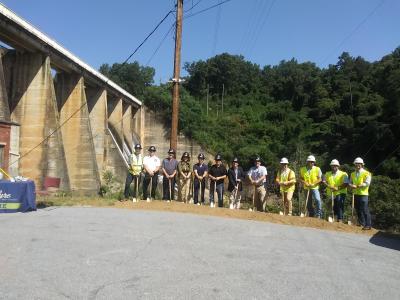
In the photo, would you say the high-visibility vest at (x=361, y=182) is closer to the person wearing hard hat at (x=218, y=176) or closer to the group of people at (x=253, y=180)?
the group of people at (x=253, y=180)

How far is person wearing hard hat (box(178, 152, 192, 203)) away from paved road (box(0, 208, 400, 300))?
14.1 feet

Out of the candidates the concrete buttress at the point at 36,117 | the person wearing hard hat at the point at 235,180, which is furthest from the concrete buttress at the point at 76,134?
the person wearing hard hat at the point at 235,180

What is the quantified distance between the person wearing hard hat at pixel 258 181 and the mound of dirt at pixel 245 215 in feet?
4.36

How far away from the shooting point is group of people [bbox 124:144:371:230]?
42.2 feet

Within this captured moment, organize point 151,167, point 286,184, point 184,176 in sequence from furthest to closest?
point 184,176 < point 151,167 < point 286,184

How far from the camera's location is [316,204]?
44.0 ft

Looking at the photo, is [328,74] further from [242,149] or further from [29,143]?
[29,143]

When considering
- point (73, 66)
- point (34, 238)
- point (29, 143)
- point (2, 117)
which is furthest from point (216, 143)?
point (34, 238)

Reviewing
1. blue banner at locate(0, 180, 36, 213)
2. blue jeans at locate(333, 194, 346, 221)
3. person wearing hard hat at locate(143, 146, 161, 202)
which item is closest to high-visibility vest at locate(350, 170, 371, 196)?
blue jeans at locate(333, 194, 346, 221)

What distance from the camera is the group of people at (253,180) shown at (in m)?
12.9

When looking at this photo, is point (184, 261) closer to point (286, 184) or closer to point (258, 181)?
point (286, 184)

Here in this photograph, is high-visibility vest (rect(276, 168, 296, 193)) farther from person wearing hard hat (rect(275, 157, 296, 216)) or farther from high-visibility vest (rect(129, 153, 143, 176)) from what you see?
high-visibility vest (rect(129, 153, 143, 176))

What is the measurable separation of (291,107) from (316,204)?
54.3 meters

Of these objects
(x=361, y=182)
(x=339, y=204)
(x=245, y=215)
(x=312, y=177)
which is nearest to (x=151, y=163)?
(x=245, y=215)
